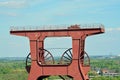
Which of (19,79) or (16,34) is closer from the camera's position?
(16,34)

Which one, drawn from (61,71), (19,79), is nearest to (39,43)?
(61,71)

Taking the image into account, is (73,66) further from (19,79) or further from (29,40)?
(19,79)

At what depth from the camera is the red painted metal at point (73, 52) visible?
3831 centimetres

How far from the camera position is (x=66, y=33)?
3850cm

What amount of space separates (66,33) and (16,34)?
498 centimetres

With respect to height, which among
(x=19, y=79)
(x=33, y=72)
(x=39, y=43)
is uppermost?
(x=39, y=43)

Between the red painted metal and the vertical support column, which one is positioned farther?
the vertical support column

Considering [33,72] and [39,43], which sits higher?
[39,43]

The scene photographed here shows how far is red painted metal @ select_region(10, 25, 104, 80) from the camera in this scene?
38.3m

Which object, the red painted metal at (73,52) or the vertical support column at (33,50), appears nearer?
the red painted metal at (73,52)

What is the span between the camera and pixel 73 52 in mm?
38469

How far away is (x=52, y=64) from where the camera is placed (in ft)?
127

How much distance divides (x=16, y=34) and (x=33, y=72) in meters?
4.08

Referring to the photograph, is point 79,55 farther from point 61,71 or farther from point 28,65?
point 28,65
